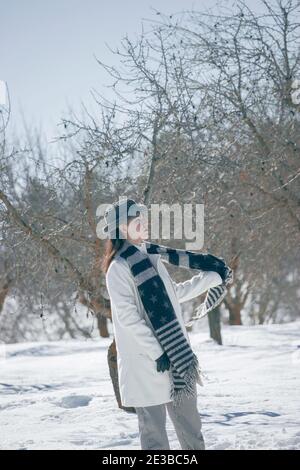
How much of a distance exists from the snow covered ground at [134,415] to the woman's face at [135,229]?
5.87 ft

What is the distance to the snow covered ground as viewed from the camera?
17.2 feet

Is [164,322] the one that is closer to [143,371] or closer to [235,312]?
[143,371]

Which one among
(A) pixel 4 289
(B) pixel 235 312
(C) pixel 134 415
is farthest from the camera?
(B) pixel 235 312

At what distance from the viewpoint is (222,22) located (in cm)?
840

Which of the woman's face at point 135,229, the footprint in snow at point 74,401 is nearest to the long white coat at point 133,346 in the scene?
the woman's face at point 135,229

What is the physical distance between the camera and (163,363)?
12.5 ft

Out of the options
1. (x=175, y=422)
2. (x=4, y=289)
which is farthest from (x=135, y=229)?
(x=4, y=289)

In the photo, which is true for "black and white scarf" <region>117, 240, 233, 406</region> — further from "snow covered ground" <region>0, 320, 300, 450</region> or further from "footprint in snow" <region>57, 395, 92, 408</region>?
"footprint in snow" <region>57, 395, 92, 408</region>

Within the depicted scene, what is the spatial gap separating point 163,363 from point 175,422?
41 cm

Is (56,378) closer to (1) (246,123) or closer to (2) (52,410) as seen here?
(2) (52,410)

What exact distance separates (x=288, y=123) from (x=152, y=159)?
8.83ft

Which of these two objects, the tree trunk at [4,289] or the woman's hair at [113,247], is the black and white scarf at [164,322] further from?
the tree trunk at [4,289]
